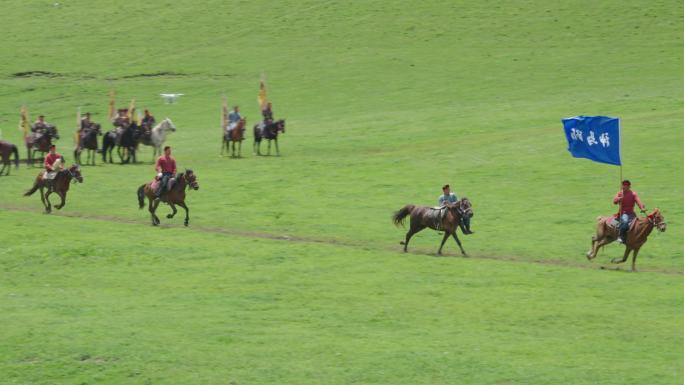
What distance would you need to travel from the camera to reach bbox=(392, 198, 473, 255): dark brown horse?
3422 centimetres

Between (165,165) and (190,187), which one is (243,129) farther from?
(190,187)

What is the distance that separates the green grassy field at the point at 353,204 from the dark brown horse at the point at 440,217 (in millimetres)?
971

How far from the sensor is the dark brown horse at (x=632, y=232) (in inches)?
1255

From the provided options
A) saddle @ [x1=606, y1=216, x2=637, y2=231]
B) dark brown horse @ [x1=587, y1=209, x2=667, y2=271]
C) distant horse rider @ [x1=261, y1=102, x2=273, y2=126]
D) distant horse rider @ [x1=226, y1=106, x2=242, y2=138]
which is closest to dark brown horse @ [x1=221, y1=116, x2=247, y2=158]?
distant horse rider @ [x1=226, y1=106, x2=242, y2=138]

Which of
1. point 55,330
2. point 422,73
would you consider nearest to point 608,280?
point 55,330

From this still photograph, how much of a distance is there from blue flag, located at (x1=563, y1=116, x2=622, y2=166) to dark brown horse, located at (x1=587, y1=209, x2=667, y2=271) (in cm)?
183

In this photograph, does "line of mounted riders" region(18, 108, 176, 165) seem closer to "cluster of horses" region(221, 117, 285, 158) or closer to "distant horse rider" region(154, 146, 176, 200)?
"cluster of horses" region(221, 117, 285, 158)

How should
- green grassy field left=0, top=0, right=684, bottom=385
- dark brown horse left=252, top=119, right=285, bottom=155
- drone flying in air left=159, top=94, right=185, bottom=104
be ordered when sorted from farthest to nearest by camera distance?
drone flying in air left=159, top=94, right=185, bottom=104 → dark brown horse left=252, top=119, right=285, bottom=155 → green grassy field left=0, top=0, right=684, bottom=385

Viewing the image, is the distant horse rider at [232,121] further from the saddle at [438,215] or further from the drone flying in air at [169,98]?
the saddle at [438,215]

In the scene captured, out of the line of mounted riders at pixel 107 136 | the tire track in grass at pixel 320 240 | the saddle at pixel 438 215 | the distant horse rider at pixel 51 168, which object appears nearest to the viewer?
the tire track in grass at pixel 320 240

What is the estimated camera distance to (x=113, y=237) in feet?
121

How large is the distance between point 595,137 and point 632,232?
3.28m

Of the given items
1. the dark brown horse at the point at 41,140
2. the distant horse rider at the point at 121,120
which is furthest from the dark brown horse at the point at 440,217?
the dark brown horse at the point at 41,140

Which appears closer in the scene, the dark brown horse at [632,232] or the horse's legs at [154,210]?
the dark brown horse at [632,232]
